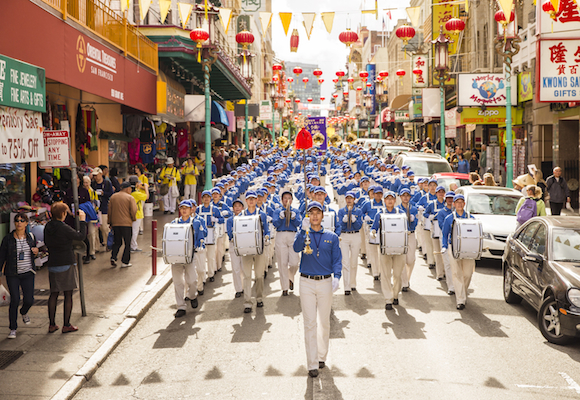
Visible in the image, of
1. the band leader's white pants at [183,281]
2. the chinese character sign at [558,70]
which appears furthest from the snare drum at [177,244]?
the chinese character sign at [558,70]

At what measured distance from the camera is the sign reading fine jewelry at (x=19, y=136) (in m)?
8.39

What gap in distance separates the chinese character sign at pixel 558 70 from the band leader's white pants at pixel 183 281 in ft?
34.9

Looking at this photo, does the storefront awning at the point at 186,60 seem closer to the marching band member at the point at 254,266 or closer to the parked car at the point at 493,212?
the parked car at the point at 493,212

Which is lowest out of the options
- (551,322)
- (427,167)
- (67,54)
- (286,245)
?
(551,322)

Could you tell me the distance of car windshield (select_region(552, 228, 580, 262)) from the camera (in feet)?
27.8

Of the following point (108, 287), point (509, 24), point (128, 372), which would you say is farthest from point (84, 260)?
point (509, 24)

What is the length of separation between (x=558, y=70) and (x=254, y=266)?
10318mm

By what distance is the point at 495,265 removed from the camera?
13.6 metres

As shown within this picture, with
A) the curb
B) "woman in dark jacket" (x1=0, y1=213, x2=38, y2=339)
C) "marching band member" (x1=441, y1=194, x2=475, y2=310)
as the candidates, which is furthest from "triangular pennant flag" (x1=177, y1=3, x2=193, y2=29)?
"marching band member" (x1=441, y1=194, x2=475, y2=310)

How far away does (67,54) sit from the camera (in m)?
11.5

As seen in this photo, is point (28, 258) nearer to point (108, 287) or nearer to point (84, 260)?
point (108, 287)

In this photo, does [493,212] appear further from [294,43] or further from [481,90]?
[294,43]

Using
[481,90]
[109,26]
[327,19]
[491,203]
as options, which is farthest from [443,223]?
[481,90]

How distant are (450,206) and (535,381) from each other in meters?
4.95
